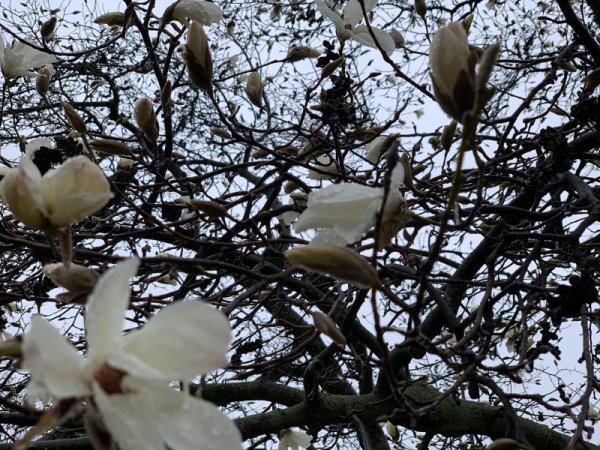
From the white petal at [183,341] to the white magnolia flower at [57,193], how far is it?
0.65ft

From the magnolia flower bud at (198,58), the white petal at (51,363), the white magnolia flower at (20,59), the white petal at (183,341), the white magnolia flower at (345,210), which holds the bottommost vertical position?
the white petal at (51,363)

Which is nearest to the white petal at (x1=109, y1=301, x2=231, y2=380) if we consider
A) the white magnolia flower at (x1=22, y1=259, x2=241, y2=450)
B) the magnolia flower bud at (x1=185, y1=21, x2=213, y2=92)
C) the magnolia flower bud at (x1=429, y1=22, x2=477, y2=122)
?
the white magnolia flower at (x1=22, y1=259, x2=241, y2=450)

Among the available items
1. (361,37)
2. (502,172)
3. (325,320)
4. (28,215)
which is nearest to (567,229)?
(502,172)

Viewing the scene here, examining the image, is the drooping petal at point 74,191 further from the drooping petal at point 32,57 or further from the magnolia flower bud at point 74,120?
the drooping petal at point 32,57

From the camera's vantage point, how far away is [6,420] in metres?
0.64

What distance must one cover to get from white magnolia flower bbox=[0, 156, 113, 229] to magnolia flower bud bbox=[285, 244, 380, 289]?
0.72 ft

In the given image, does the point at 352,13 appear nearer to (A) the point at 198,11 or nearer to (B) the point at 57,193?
(A) the point at 198,11

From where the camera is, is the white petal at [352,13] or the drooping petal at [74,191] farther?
the white petal at [352,13]

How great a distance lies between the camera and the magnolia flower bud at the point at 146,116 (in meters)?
1.24

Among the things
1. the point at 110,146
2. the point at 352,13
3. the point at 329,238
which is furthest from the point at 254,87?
the point at 329,238

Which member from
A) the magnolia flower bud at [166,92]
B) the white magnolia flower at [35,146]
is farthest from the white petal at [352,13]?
the white magnolia flower at [35,146]

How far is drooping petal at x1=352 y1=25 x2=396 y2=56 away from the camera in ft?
4.53

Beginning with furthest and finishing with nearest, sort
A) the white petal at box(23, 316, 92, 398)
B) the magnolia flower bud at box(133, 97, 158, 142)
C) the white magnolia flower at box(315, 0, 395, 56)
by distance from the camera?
1. the white magnolia flower at box(315, 0, 395, 56)
2. the magnolia flower bud at box(133, 97, 158, 142)
3. the white petal at box(23, 316, 92, 398)

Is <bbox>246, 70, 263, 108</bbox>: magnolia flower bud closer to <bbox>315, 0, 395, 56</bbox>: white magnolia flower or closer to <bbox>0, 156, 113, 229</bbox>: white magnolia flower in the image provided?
<bbox>315, 0, 395, 56</bbox>: white magnolia flower
